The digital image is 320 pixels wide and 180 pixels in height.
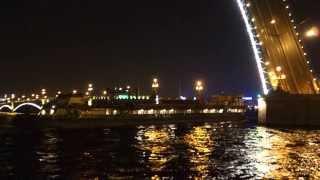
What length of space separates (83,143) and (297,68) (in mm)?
20103

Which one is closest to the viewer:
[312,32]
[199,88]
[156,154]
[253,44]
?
[156,154]

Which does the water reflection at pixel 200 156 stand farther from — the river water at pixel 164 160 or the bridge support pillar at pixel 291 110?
the bridge support pillar at pixel 291 110

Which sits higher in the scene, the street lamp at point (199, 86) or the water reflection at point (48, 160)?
the street lamp at point (199, 86)

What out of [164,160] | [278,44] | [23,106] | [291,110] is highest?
[278,44]

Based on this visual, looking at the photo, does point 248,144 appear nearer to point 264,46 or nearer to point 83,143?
point 83,143

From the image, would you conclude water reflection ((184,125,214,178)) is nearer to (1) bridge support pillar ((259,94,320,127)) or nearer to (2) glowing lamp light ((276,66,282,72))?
(2) glowing lamp light ((276,66,282,72))

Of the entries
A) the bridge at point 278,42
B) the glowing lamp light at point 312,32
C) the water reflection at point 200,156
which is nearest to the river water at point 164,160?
the water reflection at point 200,156

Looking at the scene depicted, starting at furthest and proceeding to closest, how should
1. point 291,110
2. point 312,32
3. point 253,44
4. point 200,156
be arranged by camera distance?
point 291,110 < point 253,44 < point 312,32 < point 200,156

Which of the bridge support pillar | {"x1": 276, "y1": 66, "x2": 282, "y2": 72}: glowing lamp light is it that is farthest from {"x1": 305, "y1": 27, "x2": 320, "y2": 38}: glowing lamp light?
the bridge support pillar

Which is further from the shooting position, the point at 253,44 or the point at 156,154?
the point at 253,44

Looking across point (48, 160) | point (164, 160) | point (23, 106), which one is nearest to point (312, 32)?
point (164, 160)

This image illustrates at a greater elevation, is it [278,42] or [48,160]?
[278,42]

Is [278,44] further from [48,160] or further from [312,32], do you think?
[48,160]

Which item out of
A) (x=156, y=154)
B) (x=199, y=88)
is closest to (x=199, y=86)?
(x=199, y=88)
